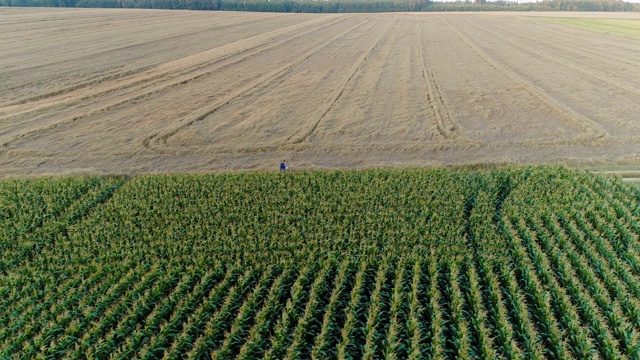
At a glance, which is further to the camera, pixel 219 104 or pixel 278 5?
pixel 278 5

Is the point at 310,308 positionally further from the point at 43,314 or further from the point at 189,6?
the point at 189,6

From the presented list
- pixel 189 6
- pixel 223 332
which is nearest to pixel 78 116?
pixel 223 332

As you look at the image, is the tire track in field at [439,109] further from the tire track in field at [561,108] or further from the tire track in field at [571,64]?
the tire track in field at [571,64]

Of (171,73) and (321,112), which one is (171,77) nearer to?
(171,73)

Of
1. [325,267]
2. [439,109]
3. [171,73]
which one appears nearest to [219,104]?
[171,73]

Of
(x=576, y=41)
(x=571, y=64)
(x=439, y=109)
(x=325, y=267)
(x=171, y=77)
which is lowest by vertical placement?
(x=325, y=267)
